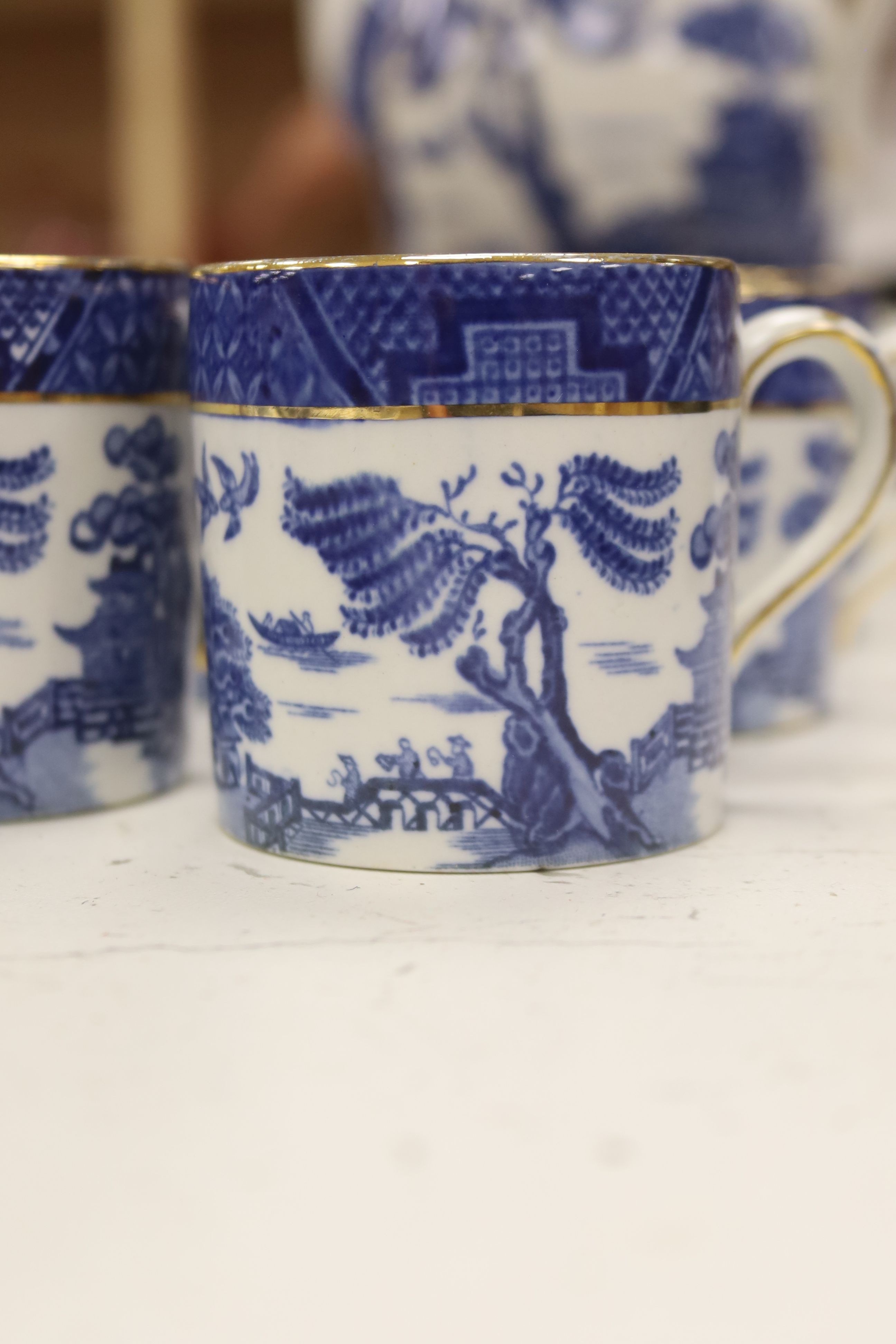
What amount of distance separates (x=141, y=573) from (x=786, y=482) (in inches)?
10.5

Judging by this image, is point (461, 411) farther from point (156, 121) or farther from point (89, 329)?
point (156, 121)

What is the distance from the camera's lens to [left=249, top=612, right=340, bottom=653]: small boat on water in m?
0.42

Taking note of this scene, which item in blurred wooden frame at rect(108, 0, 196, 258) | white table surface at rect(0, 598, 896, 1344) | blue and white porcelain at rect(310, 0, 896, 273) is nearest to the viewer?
white table surface at rect(0, 598, 896, 1344)

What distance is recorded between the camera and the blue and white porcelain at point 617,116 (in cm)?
85

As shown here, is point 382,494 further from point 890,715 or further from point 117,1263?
point 890,715

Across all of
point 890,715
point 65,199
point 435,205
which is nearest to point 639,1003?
point 890,715

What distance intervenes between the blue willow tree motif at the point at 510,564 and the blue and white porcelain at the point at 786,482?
18 centimetres

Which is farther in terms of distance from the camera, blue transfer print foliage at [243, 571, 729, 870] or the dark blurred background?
the dark blurred background

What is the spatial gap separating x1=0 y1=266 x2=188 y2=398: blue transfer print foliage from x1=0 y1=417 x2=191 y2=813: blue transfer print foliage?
0.06 ft

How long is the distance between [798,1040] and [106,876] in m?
0.21

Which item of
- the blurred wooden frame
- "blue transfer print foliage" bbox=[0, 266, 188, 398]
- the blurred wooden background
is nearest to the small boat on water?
"blue transfer print foliage" bbox=[0, 266, 188, 398]

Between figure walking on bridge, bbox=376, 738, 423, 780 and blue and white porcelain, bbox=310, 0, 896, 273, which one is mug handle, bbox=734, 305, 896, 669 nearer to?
figure walking on bridge, bbox=376, 738, 423, 780

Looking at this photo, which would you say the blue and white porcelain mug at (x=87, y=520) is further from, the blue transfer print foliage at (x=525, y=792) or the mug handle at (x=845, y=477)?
the mug handle at (x=845, y=477)

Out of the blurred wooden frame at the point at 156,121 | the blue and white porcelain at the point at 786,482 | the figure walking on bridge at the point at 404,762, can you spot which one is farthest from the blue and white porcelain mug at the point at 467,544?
the blurred wooden frame at the point at 156,121
